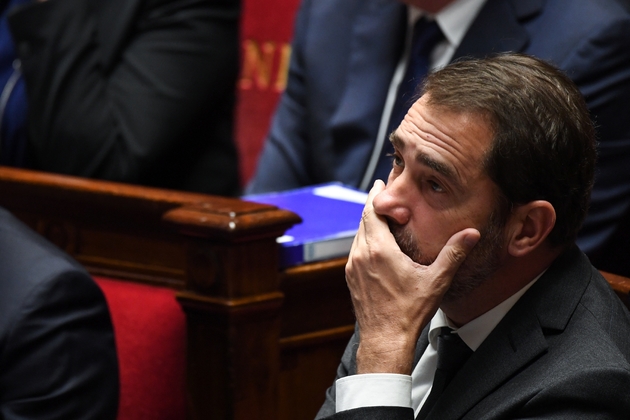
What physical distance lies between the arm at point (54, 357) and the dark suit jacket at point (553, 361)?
0.38 metres

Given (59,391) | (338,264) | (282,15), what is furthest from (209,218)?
(282,15)

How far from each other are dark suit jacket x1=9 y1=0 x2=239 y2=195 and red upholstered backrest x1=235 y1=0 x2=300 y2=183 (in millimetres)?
661

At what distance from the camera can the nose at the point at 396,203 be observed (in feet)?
3.83

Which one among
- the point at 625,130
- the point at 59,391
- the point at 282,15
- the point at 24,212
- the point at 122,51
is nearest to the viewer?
the point at 59,391

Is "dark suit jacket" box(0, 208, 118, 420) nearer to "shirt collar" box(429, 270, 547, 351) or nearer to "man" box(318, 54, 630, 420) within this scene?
"man" box(318, 54, 630, 420)

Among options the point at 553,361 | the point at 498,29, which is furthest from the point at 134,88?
the point at 553,361

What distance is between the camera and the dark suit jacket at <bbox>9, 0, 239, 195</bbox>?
201 cm

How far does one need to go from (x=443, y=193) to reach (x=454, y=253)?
0.07m

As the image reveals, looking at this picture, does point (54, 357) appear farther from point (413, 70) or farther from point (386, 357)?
point (413, 70)

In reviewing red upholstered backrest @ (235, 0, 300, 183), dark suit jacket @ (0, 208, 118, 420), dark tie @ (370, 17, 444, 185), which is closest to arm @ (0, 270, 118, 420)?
dark suit jacket @ (0, 208, 118, 420)

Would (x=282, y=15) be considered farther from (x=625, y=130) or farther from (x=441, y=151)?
(x=441, y=151)

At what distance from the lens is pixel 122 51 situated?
2.07m

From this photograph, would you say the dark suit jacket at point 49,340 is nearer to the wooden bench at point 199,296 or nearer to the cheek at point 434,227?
the wooden bench at point 199,296

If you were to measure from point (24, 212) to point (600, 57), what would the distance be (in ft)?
3.56
